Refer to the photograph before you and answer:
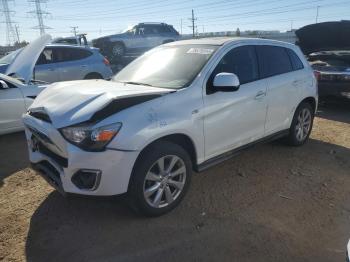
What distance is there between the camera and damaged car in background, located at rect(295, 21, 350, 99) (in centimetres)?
823

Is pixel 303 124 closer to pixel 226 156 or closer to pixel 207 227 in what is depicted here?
pixel 226 156

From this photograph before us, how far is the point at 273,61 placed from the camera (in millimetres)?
4969

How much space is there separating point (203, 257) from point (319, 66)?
737 cm

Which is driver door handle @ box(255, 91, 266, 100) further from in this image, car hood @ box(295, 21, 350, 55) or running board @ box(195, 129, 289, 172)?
car hood @ box(295, 21, 350, 55)

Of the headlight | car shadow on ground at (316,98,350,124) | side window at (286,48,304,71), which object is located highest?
side window at (286,48,304,71)

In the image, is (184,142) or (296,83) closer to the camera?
(184,142)

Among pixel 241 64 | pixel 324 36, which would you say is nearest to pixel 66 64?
pixel 241 64

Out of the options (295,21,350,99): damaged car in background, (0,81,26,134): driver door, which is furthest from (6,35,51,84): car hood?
(295,21,350,99): damaged car in background

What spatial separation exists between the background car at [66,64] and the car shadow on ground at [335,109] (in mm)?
5820

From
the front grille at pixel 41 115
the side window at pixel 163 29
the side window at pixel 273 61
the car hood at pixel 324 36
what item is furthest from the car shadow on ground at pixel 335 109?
the side window at pixel 163 29

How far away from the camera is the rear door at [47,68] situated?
367 inches

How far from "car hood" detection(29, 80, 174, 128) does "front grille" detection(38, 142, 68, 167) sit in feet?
1.05

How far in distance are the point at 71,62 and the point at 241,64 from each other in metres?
6.77

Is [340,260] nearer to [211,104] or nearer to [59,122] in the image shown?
[211,104]
